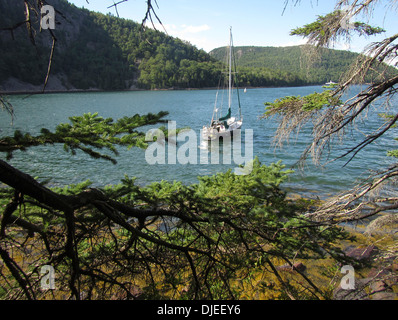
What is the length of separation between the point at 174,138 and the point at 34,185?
1256 millimetres

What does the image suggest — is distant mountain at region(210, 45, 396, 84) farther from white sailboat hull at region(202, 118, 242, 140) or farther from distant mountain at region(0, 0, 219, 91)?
distant mountain at region(0, 0, 219, 91)

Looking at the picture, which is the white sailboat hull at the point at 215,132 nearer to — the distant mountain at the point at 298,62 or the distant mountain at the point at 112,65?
the distant mountain at the point at 298,62

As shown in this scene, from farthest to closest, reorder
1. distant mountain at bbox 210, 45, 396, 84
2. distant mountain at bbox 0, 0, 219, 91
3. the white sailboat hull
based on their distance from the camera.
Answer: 1. distant mountain at bbox 0, 0, 219, 91
2. the white sailboat hull
3. distant mountain at bbox 210, 45, 396, 84

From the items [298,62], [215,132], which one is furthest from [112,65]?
[298,62]

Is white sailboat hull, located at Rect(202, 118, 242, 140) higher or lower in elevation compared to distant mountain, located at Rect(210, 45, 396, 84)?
lower

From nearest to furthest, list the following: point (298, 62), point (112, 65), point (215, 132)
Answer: point (298, 62)
point (215, 132)
point (112, 65)

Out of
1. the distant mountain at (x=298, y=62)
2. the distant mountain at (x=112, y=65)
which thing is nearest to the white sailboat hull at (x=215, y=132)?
the distant mountain at (x=298, y=62)

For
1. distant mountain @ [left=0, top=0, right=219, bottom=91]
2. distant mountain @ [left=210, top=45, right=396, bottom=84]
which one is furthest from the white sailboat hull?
distant mountain @ [left=0, top=0, right=219, bottom=91]

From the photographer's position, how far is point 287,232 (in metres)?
A: 3.23

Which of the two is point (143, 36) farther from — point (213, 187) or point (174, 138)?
point (213, 187)

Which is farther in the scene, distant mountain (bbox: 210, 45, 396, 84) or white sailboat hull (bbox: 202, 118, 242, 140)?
white sailboat hull (bbox: 202, 118, 242, 140)

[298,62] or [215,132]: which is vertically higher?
[298,62]

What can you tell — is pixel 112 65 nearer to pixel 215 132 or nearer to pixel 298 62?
pixel 215 132
